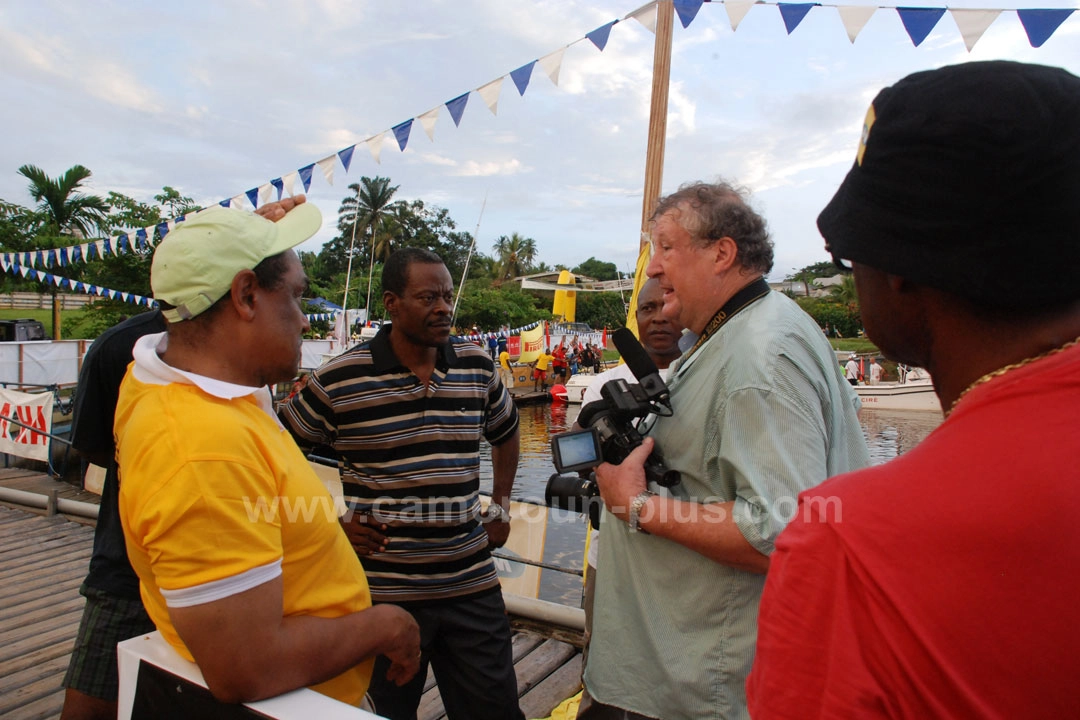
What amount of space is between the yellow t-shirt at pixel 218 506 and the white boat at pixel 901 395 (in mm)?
22826

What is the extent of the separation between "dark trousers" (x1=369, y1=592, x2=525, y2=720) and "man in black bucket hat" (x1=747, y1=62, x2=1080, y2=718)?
6.45 ft

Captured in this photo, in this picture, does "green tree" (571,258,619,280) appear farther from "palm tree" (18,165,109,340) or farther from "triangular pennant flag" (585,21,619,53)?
"triangular pennant flag" (585,21,619,53)

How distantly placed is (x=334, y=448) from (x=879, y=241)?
236 cm

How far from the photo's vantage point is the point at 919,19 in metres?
5.60

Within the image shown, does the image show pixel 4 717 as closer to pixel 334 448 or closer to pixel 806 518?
pixel 334 448

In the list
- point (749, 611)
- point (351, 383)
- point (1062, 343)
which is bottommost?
point (749, 611)

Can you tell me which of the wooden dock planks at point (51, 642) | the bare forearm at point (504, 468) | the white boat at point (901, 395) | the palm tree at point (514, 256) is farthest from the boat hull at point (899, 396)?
the palm tree at point (514, 256)

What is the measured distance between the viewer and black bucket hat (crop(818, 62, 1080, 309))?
69 cm

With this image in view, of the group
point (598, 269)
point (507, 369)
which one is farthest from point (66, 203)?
point (598, 269)

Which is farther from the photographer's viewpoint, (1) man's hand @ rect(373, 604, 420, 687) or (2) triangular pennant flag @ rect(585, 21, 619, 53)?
(2) triangular pennant flag @ rect(585, 21, 619, 53)

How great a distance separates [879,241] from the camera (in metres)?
0.79

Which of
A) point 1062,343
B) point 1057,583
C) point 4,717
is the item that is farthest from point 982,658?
point 4,717

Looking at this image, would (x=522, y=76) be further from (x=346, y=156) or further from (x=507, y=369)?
(x=507, y=369)

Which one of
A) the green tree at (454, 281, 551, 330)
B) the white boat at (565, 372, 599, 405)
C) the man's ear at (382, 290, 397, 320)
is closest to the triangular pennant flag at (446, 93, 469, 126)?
the man's ear at (382, 290, 397, 320)
